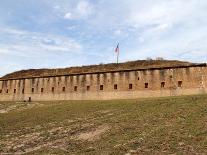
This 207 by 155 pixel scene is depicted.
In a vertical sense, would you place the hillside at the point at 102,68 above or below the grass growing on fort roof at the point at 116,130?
above

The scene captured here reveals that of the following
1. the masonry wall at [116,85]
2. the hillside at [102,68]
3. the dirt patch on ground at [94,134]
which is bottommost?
the dirt patch on ground at [94,134]

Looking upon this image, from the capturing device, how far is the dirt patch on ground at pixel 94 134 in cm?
1653

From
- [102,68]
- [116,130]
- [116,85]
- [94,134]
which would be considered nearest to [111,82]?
[116,85]

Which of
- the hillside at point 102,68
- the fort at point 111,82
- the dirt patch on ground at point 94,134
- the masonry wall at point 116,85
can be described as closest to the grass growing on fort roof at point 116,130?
the dirt patch on ground at point 94,134

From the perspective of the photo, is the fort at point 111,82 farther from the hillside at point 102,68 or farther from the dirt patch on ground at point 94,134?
the dirt patch on ground at point 94,134

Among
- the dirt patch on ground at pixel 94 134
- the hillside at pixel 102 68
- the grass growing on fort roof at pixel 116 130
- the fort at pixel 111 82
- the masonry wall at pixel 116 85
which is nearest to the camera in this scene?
the grass growing on fort roof at pixel 116 130

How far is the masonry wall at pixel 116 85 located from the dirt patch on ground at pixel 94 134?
45.5ft

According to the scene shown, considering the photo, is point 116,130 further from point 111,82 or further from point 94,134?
point 111,82

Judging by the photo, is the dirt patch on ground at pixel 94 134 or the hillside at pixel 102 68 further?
the hillside at pixel 102 68

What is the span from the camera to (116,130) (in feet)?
56.7

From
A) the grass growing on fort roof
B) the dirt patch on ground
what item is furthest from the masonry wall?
the dirt patch on ground

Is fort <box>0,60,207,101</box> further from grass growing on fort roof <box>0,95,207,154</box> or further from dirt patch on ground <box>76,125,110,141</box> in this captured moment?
dirt patch on ground <box>76,125,110,141</box>

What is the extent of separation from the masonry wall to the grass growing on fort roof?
6.66 m

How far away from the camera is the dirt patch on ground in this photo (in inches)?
651
